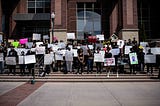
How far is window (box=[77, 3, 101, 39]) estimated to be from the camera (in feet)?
119

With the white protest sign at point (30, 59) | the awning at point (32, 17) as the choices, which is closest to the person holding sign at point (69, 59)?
the white protest sign at point (30, 59)

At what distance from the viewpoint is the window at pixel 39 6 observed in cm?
3747

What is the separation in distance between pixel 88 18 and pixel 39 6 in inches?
271

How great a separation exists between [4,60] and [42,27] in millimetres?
17641

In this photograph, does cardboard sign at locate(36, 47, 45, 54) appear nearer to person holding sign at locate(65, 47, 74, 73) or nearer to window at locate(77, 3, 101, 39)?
person holding sign at locate(65, 47, 74, 73)

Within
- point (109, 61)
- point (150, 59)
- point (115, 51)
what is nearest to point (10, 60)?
point (109, 61)

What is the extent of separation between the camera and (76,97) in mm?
11578

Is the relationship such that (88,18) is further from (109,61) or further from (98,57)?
(109,61)

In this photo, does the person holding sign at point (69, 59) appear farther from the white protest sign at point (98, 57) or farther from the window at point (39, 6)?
the window at point (39, 6)

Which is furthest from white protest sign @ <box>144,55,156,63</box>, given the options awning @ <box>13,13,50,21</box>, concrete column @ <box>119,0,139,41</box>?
awning @ <box>13,13,50,21</box>

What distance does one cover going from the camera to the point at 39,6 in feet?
123

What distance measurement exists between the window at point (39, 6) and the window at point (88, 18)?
442cm

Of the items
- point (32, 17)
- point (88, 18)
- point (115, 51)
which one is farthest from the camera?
point (88, 18)

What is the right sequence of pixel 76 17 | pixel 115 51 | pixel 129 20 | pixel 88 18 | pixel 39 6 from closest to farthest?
pixel 115 51 < pixel 129 20 < pixel 76 17 < pixel 88 18 < pixel 39 6
